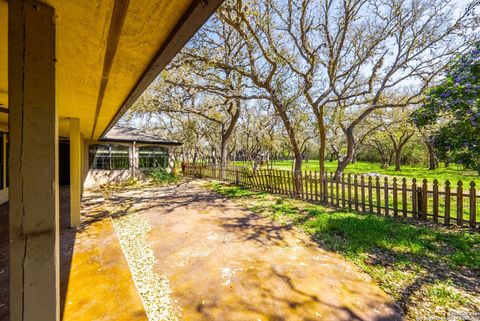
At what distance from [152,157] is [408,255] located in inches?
577

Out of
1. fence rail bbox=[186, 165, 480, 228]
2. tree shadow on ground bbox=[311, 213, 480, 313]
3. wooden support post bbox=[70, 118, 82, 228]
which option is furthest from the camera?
wooden support post bbox=[70, 118, 82, 228]

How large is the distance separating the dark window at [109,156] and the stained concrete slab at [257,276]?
33.8 ft

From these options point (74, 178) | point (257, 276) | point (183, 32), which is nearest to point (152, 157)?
point (74, 178)

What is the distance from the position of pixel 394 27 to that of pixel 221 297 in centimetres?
916

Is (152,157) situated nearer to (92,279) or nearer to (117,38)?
(92,279)

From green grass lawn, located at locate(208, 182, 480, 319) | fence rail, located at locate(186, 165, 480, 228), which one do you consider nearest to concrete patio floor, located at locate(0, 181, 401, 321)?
green grass lawn, located at locate(208, 182, 480, 319)

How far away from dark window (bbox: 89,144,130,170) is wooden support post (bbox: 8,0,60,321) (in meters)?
13.9

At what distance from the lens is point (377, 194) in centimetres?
609

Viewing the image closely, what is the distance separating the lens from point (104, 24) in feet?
5.55

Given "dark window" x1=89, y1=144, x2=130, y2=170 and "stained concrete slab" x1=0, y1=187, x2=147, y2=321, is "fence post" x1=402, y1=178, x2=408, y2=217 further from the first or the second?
"dark window" x1=89, y1=144, x2=130, y2=170

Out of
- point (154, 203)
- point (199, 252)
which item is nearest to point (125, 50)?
point (199, 252)

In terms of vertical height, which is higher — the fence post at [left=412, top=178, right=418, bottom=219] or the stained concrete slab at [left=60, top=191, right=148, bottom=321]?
the fence post at [left=412, top=178, right=418, bottom=219]

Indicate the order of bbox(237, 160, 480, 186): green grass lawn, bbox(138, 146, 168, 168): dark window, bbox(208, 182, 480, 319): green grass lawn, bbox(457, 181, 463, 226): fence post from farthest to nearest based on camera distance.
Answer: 1. bbox(138, 146, 168, 168): dark window
2. bbox(237, 160, 480, 186): green grass lawn
3. bbox(457, 181, 463, 226): fence post
4. bbox(208, 182, 480, 319): green grass lawn

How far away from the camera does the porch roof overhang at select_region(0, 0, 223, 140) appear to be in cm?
148
